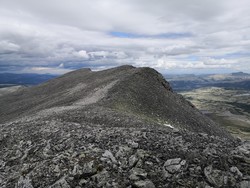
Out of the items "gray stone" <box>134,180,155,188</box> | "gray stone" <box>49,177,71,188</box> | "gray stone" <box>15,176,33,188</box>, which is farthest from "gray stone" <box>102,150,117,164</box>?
"gray stone" <box>15,176,33,188</box>

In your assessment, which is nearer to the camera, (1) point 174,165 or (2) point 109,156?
(1) point 174,165

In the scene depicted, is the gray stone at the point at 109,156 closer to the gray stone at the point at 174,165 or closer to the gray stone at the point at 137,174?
the gray stone at the point at 137,174

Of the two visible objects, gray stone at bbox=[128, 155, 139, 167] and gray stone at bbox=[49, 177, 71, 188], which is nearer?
Result: gray stone at bbox=[49, 177, 71, 188]

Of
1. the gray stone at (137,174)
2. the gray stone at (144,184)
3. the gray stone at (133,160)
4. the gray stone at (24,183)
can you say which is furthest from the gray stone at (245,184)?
the gray stone at (24,183)

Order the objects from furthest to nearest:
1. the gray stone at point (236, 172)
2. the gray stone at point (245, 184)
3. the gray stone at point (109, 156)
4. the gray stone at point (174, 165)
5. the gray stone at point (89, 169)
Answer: the gray stone at point (109, 156) < the gray stone at point (89, 169) < the gray stone at point (174, 165) < the gray stone at point (236, 172) < the gray stone at point (245, 184)

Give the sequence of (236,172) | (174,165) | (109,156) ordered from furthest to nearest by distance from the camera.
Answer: (109,156) → (174,165) → (236,172)

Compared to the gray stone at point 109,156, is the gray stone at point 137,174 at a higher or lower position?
lower

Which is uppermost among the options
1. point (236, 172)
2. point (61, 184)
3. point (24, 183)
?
point (236, 172)

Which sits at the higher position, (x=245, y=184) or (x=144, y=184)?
(x=245, y=184)

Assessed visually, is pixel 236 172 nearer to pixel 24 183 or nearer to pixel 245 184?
pixel 245 184

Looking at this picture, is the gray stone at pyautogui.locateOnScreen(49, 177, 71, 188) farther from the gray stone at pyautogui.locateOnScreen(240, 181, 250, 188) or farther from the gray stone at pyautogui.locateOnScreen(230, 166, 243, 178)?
the gray stone at pyautogui.locateOnScreen(240, 181, 250, 188)

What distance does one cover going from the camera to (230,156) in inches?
699

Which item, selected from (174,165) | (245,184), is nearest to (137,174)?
(174,165)

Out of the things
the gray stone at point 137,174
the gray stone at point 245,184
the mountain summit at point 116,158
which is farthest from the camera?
the gray stone at point 137,174
